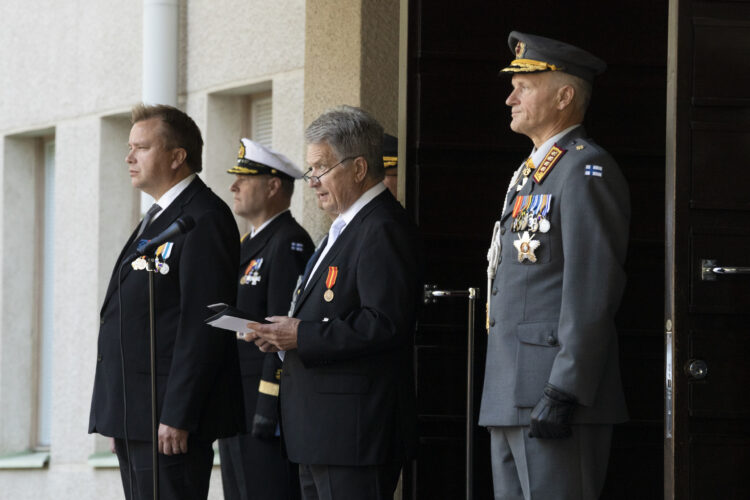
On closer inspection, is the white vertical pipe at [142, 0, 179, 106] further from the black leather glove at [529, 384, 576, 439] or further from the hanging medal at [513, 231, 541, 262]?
the black leather glove at [529, 384, 576, 439]

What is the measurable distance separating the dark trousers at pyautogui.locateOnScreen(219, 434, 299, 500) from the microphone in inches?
45.6

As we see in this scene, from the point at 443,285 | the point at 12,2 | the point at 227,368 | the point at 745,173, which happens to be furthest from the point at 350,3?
the point at 12,2

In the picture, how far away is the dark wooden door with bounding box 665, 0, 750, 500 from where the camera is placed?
3.66 m

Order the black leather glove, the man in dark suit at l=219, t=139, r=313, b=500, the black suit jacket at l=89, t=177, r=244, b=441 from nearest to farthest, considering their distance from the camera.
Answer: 1. the black leather glove
2. the black suit jacket at l=89, t=177, r=244, b=441
3. the man in dark suit at l=219, t=139, r=313, b=500

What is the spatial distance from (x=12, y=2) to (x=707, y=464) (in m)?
7.24

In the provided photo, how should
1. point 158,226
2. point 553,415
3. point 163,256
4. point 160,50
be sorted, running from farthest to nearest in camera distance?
point 160,50 → point 158,226 → point 163,256 → point 553,415


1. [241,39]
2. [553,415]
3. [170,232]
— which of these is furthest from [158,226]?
[241,39]

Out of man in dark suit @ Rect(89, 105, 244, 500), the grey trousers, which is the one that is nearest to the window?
man in dark suit @ Rect(89, 105, 244, 500)

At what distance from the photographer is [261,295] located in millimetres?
5438

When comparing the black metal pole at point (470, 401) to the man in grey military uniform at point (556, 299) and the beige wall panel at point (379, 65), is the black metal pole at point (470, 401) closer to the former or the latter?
the man in grey military uniform at point (556, 299)

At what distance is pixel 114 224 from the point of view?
893 cm

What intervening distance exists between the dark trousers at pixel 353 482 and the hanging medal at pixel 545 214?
0.84m

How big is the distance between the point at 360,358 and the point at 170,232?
78 cm

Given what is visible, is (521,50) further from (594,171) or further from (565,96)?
(594,171)
